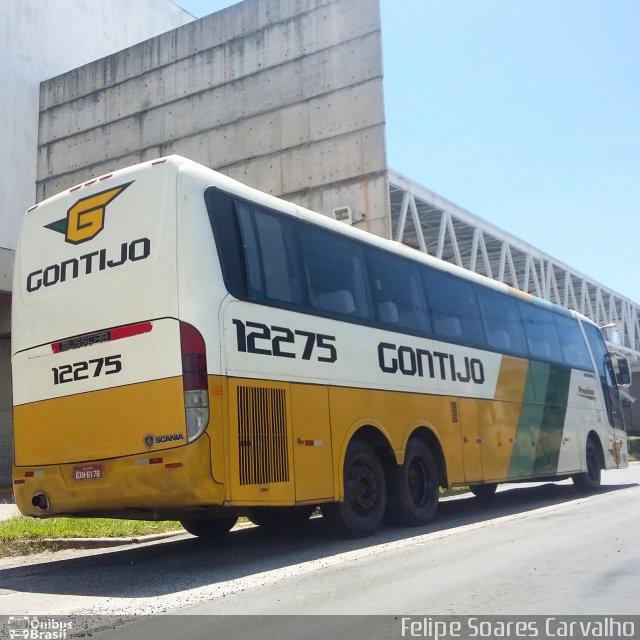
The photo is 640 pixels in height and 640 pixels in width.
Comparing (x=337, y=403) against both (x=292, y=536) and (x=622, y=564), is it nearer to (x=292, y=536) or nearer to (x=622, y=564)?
(x=292, y=536)

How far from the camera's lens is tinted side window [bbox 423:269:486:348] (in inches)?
419

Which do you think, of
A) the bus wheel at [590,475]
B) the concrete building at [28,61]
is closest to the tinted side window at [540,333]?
the bus wheel at [590,475]

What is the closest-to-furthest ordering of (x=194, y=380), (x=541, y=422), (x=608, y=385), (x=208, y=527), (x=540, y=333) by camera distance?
(x=194, y=380)
(x=208, y=527)
(x=541, y=422)
(x=540, y=333)
(x=608, y=385)

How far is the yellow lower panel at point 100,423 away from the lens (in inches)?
265

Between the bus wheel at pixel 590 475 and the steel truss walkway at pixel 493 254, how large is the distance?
13003mm

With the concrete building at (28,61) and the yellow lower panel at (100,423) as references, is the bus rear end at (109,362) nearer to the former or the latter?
the yellow lower panel at (100,423)

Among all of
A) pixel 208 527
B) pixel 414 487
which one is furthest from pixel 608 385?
pixel 208 527

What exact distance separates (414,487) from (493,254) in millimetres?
35557

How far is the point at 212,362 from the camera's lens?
679cm

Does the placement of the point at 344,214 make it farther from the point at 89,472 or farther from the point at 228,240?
the point at 89,472

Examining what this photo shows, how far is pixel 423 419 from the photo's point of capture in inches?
390

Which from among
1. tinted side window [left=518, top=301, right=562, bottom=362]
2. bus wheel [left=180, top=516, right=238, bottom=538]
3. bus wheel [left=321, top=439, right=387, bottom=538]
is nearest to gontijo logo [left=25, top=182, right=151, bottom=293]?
bus wheel [left=321, top=439, right=387, bottom=538]

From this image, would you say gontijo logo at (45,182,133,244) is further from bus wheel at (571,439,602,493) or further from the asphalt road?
bus wheel at (571,439,602,493)

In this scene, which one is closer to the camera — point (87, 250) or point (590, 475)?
point (87, 250)
